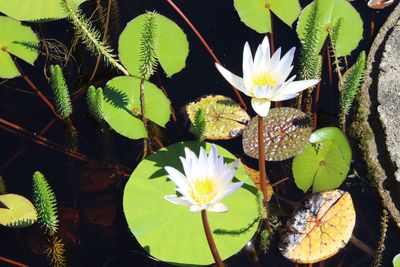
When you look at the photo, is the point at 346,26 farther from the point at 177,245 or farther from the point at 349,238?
the point at 177,245

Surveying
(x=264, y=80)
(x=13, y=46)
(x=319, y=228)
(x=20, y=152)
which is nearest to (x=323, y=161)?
(x=319, y=228)

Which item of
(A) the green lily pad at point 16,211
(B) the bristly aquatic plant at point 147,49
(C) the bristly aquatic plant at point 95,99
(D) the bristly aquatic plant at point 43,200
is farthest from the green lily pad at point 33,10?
(D) the bristly aquatic plant at point 43,200

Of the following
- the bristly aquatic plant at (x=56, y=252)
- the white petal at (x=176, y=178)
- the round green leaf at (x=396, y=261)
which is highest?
the white petal at (x=176, y=178)

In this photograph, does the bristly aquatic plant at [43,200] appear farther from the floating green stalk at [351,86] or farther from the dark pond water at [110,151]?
the floating green stalk at [351,86]

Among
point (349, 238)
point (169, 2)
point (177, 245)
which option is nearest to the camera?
point (177, 245)

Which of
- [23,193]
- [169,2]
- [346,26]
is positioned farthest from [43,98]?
[346,26]

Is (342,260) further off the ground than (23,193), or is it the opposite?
(23,193)
